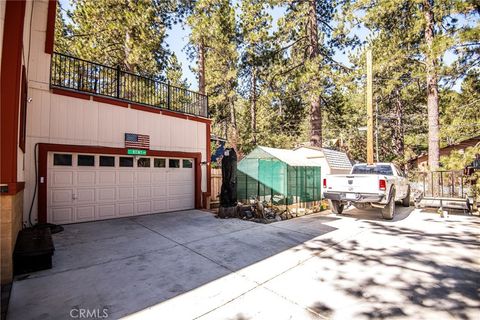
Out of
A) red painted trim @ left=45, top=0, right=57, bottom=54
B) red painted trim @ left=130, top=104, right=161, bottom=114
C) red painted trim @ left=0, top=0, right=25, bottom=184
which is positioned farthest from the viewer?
red painted trim @ left=130, top=104, right=161, bottom=114

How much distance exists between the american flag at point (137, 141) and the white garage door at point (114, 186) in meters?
0.48

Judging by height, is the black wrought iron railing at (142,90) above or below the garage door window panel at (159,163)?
above

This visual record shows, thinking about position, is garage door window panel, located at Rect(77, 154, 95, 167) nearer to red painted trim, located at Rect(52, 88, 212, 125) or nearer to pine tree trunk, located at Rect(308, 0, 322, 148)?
red painted trim, located at Rect(52, 88, 212, 125)

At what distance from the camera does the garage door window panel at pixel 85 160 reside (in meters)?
7.40

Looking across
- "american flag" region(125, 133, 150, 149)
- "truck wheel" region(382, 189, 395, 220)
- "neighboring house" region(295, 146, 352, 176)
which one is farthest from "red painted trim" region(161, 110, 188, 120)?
"truck wheel" region(382, 189, 395, 220)

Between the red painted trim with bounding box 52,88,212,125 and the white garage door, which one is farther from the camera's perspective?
the red painted trim with bounding box 52,88,212,125

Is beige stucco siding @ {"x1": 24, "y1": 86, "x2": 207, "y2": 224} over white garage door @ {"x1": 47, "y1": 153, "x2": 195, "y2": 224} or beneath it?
over

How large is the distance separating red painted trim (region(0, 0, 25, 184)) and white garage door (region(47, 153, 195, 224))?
3942 millimetres

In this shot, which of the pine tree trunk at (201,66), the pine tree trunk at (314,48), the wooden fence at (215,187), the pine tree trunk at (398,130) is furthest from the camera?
the pine tree trunk at (398,130)

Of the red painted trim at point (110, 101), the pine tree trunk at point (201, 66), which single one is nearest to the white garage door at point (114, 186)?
the red painted trim at point (110, 101)

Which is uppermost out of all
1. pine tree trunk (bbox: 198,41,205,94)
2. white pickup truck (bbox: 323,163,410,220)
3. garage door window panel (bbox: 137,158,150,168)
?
pine tree trunk (bbox: 198,41,205,94)

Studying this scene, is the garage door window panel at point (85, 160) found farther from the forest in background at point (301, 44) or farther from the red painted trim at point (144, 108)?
the forest in background at point (301, 44)

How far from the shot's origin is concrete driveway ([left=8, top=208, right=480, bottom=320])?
112 inches

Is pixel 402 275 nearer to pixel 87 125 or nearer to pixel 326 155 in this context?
pixel 87 125
